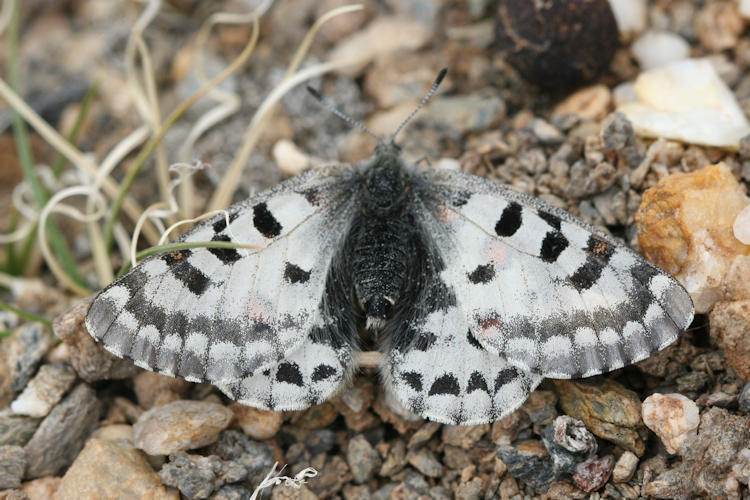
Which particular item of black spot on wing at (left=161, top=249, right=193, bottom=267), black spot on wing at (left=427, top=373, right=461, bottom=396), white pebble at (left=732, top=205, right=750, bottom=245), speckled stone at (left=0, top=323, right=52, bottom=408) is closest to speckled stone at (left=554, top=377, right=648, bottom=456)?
black spot on wing at (left=427, top=373, right=461, bottom=396)

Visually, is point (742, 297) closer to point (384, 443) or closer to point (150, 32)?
point (384, 443)

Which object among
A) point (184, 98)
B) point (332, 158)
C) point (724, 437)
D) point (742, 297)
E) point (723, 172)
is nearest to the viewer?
point (724, 437)

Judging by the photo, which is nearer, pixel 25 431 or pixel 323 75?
→ pixel 25 431

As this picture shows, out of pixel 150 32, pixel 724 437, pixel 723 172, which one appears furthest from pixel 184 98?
pixel 724 437

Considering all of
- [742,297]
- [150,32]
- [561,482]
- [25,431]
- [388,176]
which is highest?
[150,32]

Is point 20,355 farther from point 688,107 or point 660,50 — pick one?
point 660,50

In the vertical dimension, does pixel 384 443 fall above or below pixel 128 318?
below
